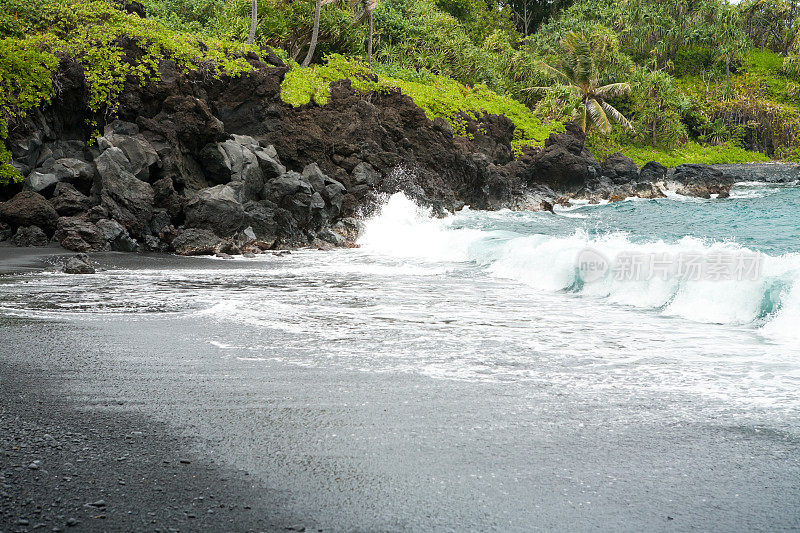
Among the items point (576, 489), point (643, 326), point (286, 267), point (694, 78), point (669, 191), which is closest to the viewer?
point (576, 489)

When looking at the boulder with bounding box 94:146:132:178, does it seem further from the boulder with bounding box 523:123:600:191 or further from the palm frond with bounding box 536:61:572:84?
the palm frond with bounding box 536:61:572:84

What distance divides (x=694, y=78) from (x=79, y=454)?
6623cm

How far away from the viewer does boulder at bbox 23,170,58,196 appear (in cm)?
1462

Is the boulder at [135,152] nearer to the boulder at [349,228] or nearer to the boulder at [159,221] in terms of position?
the boulder at [159,221]

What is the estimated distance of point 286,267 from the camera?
1269cm

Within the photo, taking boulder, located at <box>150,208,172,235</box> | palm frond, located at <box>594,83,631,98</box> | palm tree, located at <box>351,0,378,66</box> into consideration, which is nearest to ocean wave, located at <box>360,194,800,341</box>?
boulder, located at <box>150,208,172,235</box>

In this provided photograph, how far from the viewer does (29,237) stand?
13.2m

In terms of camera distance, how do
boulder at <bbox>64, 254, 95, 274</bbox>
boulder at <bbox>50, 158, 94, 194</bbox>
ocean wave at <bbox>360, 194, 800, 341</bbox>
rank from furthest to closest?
1. boulder at <bbox>50, 158, 94, 194</bbox>
2. boulder at <bbox>64, 254, 95, 274</bbox>
3. ocean wave at <bbox>360, 194, 800, 341</bbox>

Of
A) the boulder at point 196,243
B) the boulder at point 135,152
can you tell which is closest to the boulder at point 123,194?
the boulder at point 135,152

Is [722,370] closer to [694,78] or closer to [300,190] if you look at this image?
[300,190]

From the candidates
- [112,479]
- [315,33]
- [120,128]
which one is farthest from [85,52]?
[112,479]

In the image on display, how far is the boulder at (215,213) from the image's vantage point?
1537cm

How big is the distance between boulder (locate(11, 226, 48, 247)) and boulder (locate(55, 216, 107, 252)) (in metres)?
0.31

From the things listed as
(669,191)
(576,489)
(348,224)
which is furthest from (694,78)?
(576,489)
